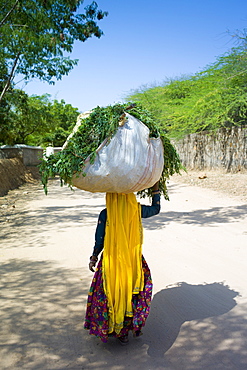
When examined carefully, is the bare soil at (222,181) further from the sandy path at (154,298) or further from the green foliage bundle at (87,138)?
the green foliage bundle at (87,138)

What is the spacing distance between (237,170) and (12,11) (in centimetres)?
1031

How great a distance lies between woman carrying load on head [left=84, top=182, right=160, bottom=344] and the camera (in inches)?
128

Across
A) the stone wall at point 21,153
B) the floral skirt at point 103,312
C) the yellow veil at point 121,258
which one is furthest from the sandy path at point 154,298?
the stone wall at point 21,153

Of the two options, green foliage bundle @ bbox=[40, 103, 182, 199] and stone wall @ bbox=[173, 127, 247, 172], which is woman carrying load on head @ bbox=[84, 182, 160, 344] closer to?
green foliage bundle @ bbox=[40, 103, 182, 199]

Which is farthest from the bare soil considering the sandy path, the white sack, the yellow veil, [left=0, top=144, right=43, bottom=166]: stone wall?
the white sack

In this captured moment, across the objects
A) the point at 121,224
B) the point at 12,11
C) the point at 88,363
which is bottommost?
the point at 88,363

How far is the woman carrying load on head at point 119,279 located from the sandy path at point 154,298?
0.75 ft

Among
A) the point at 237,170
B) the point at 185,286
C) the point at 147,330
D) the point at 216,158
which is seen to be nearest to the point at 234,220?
the point at 185,286

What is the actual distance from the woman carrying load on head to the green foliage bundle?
1.55ft

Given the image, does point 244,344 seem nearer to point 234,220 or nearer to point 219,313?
point 219,313

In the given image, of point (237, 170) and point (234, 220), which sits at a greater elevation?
point (237, 170)

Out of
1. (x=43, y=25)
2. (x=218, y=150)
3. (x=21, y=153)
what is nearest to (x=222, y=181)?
(x=218, y=150)

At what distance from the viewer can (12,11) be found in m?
10.1

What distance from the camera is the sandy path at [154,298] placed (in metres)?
3.12
